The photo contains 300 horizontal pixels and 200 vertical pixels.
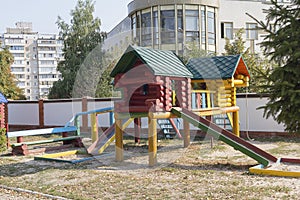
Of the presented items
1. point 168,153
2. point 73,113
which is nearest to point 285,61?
point 168,153

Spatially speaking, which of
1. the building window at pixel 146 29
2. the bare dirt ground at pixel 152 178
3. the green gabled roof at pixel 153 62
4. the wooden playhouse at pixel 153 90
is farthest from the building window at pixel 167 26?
the green gabled roof at pixel 153 62

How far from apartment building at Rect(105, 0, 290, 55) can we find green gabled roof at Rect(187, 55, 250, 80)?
12.5 metres

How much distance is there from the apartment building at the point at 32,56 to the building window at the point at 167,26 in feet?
278

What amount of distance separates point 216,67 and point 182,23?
14.2 m

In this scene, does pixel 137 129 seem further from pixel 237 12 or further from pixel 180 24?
pixel 237 12

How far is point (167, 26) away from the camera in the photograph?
27109 mm

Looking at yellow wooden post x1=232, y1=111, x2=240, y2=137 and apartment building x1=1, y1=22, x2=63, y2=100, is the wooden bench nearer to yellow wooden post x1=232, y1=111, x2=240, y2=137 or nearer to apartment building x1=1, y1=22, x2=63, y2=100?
yellow wooden post x1=232, y1=111, x2=240, y2=137

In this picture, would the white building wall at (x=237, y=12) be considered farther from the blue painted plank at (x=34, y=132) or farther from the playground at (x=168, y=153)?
the blue painted plank at (x=34, y=132)

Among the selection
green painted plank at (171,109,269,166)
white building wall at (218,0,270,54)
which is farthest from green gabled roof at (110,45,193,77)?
white building wall at (218,0,270,54)

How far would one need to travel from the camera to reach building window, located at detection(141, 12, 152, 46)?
90.0ft

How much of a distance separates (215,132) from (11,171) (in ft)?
16.7

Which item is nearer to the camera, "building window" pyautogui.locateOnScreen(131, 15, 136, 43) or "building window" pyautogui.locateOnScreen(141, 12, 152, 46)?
"building window" pyautogui.locateOnScreen(141, 12, 152, 46)

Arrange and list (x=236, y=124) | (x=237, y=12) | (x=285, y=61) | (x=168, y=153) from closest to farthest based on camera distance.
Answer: (x=285, y=61)
(x=168, y=153)
(x=236, y=124)
(x=237, y=12)

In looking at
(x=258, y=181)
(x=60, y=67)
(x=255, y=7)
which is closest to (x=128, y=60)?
(x=258, y=181)
